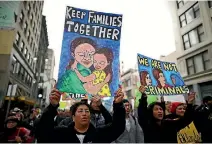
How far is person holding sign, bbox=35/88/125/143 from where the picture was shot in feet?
9.02

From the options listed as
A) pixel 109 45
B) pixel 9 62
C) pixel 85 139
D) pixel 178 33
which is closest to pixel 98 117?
pixel 109 45

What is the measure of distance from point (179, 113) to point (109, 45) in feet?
7.13

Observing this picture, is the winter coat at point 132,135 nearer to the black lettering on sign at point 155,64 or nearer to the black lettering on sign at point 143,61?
the black lettering on sign at point 143,61

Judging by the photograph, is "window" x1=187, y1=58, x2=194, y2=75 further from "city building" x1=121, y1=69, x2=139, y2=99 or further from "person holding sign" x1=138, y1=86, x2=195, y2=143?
"city building" x1=121, y1=69, x2=139, y2=99

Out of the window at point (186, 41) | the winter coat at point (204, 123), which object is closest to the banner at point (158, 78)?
the winter coat at point (204, 123)

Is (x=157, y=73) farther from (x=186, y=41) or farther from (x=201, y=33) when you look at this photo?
(x=186, y=41)

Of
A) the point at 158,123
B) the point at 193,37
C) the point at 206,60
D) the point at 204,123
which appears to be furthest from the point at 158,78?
the point at 193,37

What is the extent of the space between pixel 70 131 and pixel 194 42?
845 inches

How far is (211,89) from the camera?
Result: 18.8 metres

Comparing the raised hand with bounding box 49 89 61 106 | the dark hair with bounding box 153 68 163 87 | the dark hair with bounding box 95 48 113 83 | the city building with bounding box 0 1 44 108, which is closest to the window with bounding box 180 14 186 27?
the city building with bounding box 0 1 44 108

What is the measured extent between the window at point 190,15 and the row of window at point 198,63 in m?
4.30

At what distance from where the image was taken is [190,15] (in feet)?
73.0

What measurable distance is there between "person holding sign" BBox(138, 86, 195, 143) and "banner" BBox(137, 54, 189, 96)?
234 centimetres

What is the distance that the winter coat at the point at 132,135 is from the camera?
423 cm
